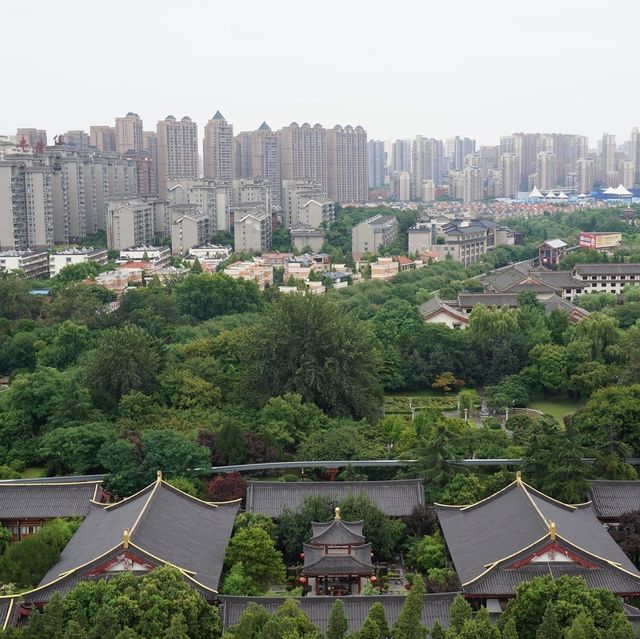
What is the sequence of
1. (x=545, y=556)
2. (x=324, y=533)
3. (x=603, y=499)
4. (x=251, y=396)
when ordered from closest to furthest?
(x=545, y=556) → (x=324, y=533) → (x=603, y=499) → (x=251, y=396)

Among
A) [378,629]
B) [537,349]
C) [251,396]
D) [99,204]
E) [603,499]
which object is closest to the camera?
[378,629]

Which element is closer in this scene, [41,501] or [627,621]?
[627,621]

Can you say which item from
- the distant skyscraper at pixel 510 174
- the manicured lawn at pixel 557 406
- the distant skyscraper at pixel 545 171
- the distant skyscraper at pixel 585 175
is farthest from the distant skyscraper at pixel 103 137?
the manicured lawn at pixel 557 406

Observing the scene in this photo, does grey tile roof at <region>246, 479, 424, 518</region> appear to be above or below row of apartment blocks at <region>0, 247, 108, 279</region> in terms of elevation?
below

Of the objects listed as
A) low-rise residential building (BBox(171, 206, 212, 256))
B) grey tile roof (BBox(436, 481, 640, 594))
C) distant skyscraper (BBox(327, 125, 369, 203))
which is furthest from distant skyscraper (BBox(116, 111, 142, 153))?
grey tile roof (BBox(436, 481, 640, 594))

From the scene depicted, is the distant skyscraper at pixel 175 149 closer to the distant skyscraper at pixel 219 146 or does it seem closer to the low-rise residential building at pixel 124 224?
the distant skyscraper at pixel 219 146

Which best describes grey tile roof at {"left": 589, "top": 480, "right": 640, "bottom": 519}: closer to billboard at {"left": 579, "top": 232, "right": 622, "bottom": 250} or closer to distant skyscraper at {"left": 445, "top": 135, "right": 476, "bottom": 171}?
billboard at {"left": 579, "top": 232, "right": 622, "bottom": 250}

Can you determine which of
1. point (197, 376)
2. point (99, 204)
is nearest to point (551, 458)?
point (197, 376)

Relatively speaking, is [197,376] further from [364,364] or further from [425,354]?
[425,354]

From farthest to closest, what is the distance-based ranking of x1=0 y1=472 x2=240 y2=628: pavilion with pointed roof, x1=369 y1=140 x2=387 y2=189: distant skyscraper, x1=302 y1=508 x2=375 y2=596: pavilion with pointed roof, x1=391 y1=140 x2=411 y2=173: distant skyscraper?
x1=391 y1=140 x2=411 y2=173: distant skyscraper → x1=369 y1=140 x2=387 y2=189: distant skyscraper → x1=302 y1=508 x2=375 y2=596: pavilion with pointed roof → x1=0 y1=472 x2=240 y2=628: pavilion with pointed roof
